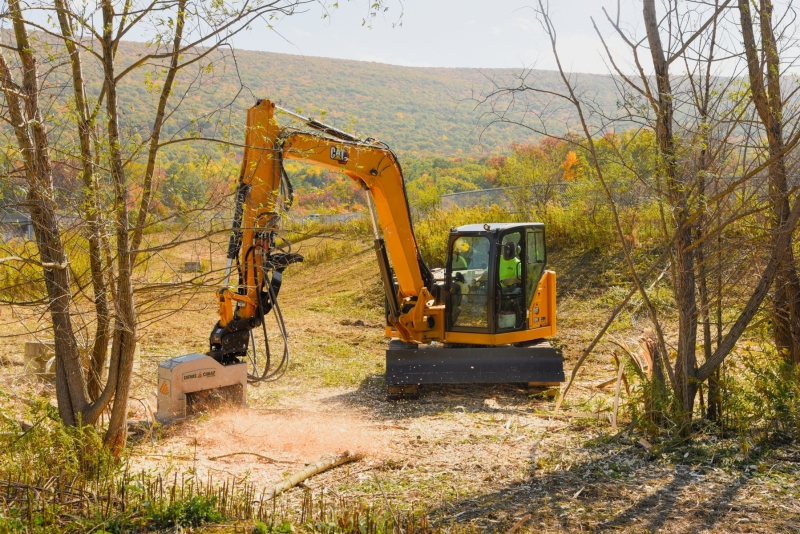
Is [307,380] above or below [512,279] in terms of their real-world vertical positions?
below

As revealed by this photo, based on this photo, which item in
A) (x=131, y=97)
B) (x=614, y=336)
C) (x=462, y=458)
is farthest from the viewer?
(x=614, y=336)

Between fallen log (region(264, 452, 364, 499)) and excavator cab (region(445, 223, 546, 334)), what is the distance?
10.7ft

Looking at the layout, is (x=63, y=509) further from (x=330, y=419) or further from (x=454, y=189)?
(x=454, y=189)

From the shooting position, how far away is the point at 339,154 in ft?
25.4

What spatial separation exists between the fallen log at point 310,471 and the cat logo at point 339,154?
3.15m

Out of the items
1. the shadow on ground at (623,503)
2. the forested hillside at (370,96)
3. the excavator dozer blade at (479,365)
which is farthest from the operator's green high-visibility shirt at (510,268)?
the shadow on ground at (623,503)

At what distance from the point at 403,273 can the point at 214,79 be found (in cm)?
443

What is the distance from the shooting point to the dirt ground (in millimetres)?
4480

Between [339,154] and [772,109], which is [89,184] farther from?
[772,109]

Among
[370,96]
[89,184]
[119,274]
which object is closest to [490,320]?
[119,274]

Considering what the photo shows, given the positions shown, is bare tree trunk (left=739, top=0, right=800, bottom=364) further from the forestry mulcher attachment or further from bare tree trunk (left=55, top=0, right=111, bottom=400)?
bare tree trunk (left=55, top=0, right=111, bottom=400)

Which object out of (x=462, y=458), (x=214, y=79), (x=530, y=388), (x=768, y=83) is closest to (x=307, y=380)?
(x=530, y=388)

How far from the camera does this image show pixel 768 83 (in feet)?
18.9

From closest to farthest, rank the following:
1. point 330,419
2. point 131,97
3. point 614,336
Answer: point 131,97 < point 330,419 < point 614,336
